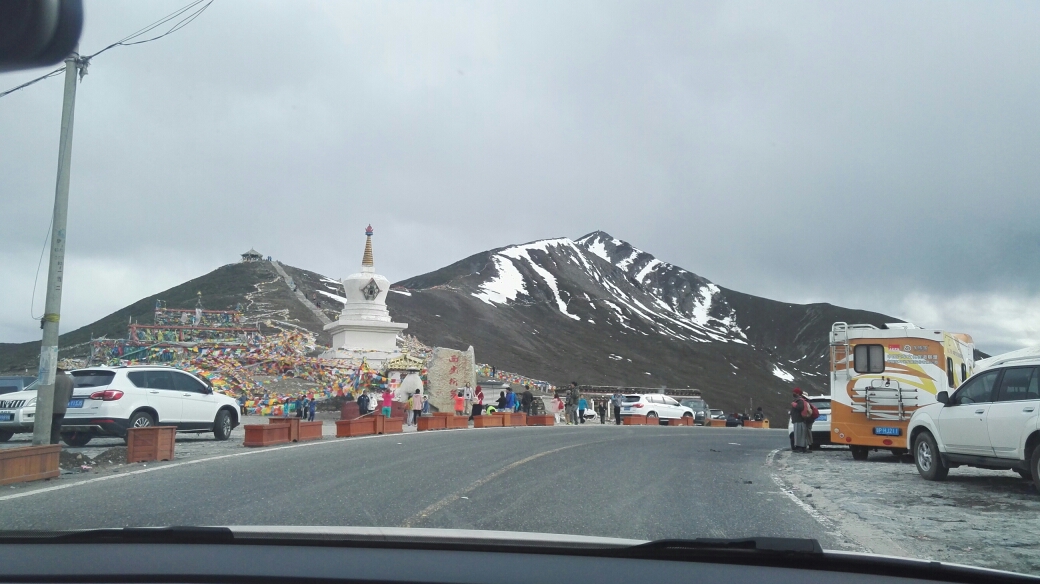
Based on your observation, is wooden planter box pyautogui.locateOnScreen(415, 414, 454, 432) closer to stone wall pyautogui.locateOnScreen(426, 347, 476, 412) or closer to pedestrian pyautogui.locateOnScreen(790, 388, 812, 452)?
stone wall pyautogui.locateOnScreen(426, 347, 476, 412)

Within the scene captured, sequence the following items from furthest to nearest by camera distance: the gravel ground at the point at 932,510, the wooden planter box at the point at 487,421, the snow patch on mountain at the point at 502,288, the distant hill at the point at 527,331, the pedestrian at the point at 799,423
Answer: the snow patch on mountain at the point at 502,288, the distant hill at the point at 527,331, the wooden planter box at the point at 487,421, the pedestrian at the point at 799,423, the gravel ground at the point at 932,510

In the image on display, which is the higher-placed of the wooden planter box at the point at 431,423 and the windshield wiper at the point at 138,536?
the windshield wiper at the point at 138,536

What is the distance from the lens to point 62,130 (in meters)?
12.7

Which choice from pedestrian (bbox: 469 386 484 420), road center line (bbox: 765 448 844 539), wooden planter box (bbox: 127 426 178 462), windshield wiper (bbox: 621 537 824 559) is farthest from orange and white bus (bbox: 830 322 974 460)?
pedestrian (bbox: 469 386 484 420)

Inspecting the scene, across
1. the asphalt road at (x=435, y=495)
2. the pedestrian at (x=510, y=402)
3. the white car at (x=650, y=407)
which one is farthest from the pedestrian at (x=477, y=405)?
the asphalt road at (x=435, y=495)

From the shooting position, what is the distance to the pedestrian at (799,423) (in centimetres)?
2009

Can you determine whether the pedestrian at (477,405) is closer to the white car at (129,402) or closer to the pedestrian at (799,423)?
the pedestrian at (799,423)

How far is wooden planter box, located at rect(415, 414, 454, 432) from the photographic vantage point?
81.0ft

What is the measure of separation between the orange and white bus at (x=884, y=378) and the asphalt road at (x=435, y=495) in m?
3.15

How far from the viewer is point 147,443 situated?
13.1 m

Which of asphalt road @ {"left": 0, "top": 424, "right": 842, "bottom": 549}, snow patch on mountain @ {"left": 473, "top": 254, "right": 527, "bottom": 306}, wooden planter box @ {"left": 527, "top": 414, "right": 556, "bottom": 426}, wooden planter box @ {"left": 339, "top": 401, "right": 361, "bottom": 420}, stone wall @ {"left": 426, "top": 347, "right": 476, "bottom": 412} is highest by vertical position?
snow patch on mountain @ {"left": 473, "top": 254, "right": 527, "bottom": 306}

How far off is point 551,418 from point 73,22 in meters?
29.5

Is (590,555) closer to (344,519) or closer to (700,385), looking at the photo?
(344,519)

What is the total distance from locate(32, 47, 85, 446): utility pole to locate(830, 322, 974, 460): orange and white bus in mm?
Answer: 14234
